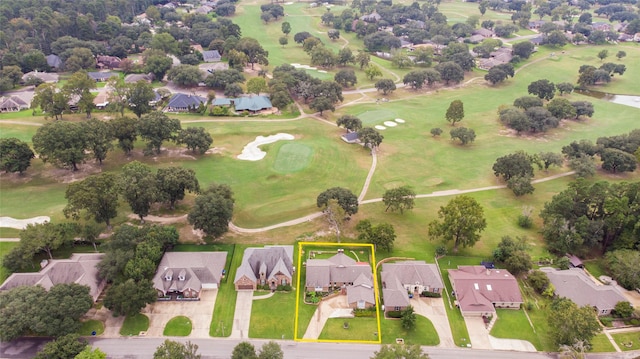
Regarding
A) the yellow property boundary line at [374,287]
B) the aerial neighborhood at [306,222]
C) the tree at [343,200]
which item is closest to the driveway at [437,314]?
the aerial neighborhood at [306,222]

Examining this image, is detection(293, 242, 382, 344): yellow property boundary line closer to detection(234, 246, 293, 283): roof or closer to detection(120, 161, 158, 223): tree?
detection(234, 246, 293, 283): roof

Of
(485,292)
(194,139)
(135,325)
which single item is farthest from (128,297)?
(485,292)

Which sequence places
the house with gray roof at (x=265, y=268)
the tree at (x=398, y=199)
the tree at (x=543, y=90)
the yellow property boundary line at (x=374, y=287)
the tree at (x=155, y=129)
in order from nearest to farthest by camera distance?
the yellow property boundary line at (x=374, y=287), the house with gray roof at (x=265, y=268), the tree at (x=398, y=199), the tree at (x=155, y=129), the tree at (x=543, y=90)

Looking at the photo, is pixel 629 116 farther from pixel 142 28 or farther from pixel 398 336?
pixel 142 28

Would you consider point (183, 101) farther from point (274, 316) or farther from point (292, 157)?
point (274, 316)

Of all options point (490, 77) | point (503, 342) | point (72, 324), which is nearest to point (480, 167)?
point (503, 342)

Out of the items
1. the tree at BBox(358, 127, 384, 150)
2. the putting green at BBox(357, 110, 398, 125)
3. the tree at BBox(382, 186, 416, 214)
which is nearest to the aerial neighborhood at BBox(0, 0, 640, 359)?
the tree at BBox(382, 186, 416, 214)

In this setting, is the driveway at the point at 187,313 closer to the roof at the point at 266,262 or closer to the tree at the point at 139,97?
the roof at the point at 266,262
